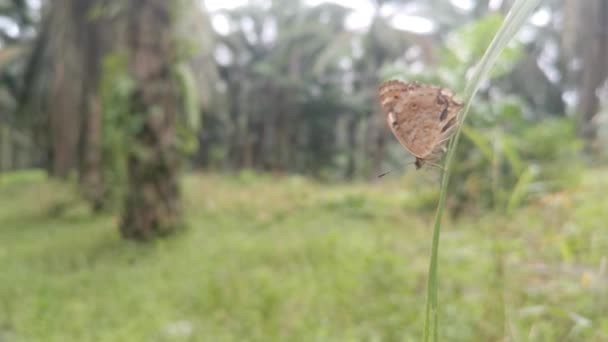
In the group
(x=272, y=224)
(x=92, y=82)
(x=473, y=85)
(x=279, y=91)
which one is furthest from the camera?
(x=279, y=91)

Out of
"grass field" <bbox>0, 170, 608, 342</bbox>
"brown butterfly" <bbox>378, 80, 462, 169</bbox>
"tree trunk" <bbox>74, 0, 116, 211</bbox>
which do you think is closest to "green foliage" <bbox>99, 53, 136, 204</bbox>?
"grass field" <bbox>0, 170, 608, 342</bbox>

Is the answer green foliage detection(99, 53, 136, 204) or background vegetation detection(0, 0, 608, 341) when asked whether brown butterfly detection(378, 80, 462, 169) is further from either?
green foliage detection(99, 53, 136, 204)

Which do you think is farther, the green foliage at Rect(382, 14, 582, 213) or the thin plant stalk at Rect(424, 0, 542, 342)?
the green foliage at Rect(382, 14, 582, 213)

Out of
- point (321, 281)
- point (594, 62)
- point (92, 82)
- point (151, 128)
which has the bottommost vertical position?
point (321, 281)

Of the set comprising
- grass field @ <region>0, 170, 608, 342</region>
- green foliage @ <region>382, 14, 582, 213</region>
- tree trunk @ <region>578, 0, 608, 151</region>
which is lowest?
grass field @ <region>0, 170, 608, 342</region>

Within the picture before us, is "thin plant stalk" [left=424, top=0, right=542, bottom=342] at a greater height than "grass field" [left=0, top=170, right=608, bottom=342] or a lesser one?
greater

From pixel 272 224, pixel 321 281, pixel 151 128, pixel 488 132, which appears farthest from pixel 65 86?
pixel 488 132

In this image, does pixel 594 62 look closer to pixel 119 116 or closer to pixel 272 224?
pixel 272 224

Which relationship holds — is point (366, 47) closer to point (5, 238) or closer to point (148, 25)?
point (148, 25)
